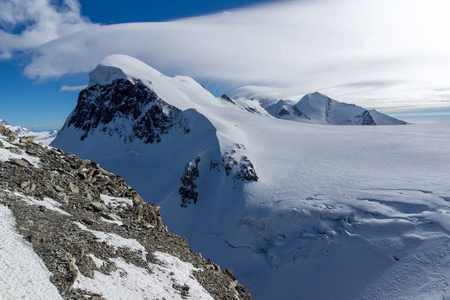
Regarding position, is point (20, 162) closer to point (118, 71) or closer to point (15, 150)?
point (15, 150)

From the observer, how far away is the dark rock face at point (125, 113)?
200 feet

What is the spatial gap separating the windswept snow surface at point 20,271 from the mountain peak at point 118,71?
226ft

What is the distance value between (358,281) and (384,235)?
16.1 ft

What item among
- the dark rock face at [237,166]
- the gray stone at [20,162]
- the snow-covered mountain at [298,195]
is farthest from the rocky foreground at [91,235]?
the dark rock face at [237,166]

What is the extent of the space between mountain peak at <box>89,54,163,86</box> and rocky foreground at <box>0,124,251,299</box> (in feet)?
208

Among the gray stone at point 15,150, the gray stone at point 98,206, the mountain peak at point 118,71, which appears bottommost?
the gray stone at point 98,206

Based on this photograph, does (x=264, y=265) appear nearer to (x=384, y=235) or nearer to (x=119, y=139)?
(x=384, y=235)

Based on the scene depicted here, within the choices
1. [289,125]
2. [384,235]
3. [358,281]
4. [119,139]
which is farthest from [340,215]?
[119,139]

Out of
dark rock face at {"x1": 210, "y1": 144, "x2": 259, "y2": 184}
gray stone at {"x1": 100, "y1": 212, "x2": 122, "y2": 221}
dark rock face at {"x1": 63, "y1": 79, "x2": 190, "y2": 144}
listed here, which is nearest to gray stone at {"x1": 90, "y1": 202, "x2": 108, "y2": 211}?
gray stone at {"x1": 100, "y1": 212, "x2": 122, "y2": 221}

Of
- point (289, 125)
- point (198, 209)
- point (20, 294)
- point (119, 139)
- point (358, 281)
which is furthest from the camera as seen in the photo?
point (119, 139)

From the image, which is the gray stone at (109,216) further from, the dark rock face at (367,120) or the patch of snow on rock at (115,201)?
the dark rock face at (367,120)

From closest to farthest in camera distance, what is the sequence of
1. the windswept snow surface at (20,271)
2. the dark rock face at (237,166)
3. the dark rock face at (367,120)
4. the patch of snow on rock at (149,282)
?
the windswept snow surface at (20,271) → the patch of snow on rock at (149,282) → the dark rock face at (237,166) → the dark rock face at (367,120)

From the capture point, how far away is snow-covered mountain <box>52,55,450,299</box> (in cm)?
2220

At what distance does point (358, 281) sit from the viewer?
70.7 feet
